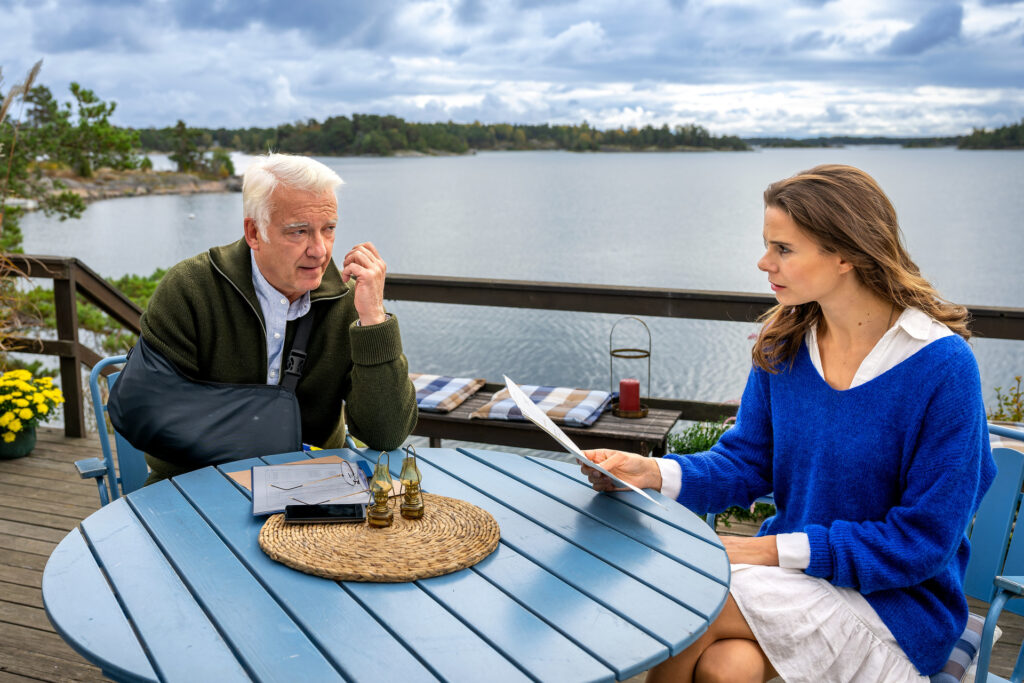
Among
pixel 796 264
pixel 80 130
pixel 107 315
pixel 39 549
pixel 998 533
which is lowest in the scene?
pixel 107 315

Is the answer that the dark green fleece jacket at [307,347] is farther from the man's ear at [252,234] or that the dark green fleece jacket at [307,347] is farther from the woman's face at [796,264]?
the woman's face at [796,264]

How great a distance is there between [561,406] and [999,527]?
5.21 feet

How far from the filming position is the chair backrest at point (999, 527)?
167cm

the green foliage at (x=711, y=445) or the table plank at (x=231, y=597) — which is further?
the green foliage at (x=711, y=445)

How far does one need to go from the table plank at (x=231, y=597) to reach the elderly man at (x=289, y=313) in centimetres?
49

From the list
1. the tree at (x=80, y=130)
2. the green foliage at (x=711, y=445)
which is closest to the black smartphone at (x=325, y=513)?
the green foliage at (x=711, y=445)

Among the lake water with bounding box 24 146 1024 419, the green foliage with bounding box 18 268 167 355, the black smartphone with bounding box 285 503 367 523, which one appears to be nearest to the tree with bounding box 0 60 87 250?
the lake water with bounding box 24 146 1024 419

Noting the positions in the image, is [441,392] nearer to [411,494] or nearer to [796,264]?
[411,494]

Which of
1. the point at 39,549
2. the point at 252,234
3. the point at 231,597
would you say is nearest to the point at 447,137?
the point at 39,549

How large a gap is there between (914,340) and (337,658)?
1071 millimetres

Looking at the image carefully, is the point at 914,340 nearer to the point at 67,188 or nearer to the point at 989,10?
the point at 989,10

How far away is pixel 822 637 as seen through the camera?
1409mm

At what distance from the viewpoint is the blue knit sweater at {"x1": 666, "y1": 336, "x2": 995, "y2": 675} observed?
54.6 inches

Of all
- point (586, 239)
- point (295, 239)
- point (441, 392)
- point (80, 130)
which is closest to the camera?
point (295, 239)
